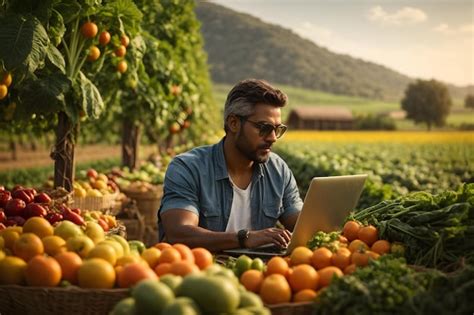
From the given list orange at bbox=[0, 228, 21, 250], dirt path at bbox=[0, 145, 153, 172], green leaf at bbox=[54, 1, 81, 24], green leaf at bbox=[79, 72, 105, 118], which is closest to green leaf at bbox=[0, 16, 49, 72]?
green leaf at bbox=[54, 1, 81, 24]

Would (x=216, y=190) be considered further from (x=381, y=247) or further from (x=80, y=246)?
(x=80, y=246)

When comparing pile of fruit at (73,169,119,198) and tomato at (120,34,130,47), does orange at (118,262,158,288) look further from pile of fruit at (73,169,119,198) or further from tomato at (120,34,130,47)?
pile of fruit at (73,169,119,198)

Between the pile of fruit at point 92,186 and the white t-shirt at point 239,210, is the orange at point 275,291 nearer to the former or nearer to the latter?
the white t-shirt at point 239,210

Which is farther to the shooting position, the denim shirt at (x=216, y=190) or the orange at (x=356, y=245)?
the denim shirt at (x=216, y=190)

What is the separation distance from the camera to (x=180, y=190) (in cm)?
449

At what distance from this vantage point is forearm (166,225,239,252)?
4.12m

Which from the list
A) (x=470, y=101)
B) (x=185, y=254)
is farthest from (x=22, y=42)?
(x=470, y=101)

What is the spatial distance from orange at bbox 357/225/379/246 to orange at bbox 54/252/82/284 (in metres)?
1.52

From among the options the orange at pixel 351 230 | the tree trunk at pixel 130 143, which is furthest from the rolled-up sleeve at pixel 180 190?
the tree trunk at pixel 130 143

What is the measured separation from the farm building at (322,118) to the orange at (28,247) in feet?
171

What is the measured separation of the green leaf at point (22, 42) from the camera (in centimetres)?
439

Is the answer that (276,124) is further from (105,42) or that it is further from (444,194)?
(105,42)

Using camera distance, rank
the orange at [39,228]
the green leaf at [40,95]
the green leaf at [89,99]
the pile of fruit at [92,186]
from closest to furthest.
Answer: the orange at [39,228] → the green leaf at [40,95] → the green leaf at [89,99] → the pile of fruit at [92,186]

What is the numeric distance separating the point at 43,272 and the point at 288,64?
225ft
